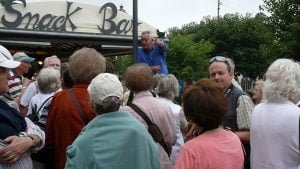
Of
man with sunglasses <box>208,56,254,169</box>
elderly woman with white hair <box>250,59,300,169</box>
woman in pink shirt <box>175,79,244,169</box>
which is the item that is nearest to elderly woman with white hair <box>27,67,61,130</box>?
man with sunglasses <box>208,56,254,169</box>

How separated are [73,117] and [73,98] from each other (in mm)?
162

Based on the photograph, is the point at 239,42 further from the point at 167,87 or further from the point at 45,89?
the point at 45,89

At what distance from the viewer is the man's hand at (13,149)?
3109mm

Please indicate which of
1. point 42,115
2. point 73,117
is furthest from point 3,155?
point 42,115

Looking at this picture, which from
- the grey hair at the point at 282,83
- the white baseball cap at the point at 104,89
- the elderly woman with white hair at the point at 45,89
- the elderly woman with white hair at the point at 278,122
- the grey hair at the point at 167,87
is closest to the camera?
the white baseball cap at the point at 104,89

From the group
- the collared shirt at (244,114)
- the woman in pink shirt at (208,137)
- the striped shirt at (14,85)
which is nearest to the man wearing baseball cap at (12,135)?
the woman in pink shirt at (208,137)

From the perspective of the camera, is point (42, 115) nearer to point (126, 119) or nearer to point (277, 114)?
point (126, 119)

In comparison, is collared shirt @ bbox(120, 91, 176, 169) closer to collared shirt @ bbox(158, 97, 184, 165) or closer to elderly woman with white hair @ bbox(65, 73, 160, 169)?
collared shirt @ bbox(158, 97, 184, 165)

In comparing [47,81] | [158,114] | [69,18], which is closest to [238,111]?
[158,114]

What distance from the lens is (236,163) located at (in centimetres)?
312

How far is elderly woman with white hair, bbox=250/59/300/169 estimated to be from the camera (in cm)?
351

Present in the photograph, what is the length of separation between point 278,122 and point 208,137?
2.51 feet

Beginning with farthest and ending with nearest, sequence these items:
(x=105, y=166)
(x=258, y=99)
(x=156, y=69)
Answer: (x=156, y=69), (x=258, y=99), (x=105, y=166)

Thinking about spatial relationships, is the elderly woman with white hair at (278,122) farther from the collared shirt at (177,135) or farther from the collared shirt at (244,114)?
the collared shirt at (177,135)
